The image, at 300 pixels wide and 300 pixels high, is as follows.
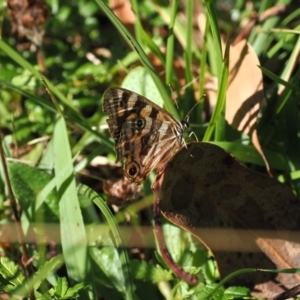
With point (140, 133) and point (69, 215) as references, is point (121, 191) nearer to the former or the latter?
point (69, 215)

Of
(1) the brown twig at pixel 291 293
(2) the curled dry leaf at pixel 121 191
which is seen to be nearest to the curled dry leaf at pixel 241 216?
(1) the brown twig at pixel 291 293

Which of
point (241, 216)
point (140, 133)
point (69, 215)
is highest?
point (140, 133)

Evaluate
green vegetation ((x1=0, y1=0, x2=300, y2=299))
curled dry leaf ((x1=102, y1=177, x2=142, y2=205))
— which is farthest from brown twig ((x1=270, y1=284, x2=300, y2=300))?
curled dry leaf ((x1=102, y1=177, x2=142, y2=205))

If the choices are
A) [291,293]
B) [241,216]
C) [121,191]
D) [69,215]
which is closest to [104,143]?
[121,191]

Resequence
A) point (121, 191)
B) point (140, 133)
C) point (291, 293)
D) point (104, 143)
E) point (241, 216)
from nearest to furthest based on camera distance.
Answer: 1. point (291, 293)
2. point (140, 133)
3. point (241, 216)
4. point (121, 191)
5. point (104, 143)

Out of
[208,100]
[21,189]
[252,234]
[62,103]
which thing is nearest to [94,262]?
[21,189]

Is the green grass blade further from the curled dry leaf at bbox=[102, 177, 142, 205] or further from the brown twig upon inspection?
the brown twig
